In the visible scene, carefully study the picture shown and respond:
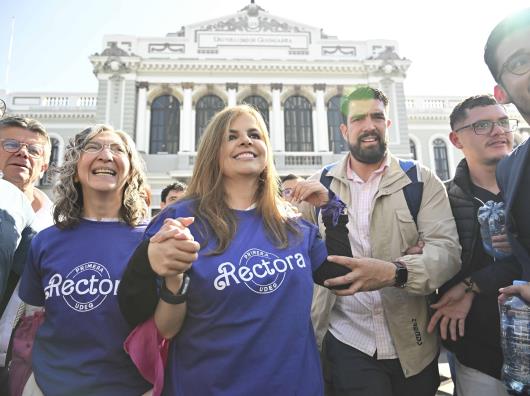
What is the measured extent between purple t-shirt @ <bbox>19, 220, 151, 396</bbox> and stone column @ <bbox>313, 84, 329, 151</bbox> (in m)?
17.1

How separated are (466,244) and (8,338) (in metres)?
2.47

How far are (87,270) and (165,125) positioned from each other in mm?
17550

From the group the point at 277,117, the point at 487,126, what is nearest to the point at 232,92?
the point at 277,117

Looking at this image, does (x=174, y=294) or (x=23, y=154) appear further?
(x=23, y=154)

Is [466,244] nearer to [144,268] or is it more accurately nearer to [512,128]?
[512,128]

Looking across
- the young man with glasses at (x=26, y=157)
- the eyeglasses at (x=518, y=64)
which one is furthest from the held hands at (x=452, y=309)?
the young man with glasses at (x=26, y=157)

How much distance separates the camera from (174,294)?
130 cm

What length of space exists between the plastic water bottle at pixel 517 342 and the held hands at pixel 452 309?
53cm

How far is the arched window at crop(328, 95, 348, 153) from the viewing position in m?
18.8

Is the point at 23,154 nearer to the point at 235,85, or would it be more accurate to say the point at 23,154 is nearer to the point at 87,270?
the point at 87,270

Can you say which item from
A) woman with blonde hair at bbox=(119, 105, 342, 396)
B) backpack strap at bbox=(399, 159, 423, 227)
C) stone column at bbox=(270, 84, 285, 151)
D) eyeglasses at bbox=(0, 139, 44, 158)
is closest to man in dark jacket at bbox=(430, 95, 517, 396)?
backpack strap at bbox=(399, 159, 423, 227)

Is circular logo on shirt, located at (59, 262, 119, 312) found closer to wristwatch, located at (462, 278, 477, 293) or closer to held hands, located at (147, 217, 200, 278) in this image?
held hands, located at (147, 217, 200, 278)

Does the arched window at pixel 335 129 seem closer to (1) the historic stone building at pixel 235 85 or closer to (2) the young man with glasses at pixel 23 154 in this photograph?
(1) the historic stone building at pixel 235 85

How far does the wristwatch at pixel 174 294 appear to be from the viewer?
4.24 ft
